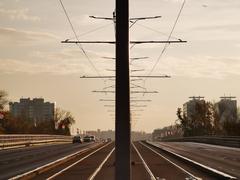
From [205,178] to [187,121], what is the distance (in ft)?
483

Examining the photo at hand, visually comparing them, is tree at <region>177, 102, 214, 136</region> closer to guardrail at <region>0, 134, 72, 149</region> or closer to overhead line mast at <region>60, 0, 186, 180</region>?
guardrail at <region>0, 134, 72, 149</region>

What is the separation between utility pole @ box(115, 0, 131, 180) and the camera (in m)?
13.5

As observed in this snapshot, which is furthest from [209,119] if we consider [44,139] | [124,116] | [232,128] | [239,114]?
[124,116]

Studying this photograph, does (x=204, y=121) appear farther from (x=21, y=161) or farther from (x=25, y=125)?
(x=21, y=161)

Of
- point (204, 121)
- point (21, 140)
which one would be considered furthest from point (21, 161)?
point (204, 121)

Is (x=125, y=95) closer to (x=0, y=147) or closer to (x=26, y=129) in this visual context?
(x=0, y=147)

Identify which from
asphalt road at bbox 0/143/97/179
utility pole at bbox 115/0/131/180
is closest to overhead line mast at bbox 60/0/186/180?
utility pole at bbox 115/0/131/180

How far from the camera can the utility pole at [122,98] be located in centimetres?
1354

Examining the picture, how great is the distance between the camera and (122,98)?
44.7 ft

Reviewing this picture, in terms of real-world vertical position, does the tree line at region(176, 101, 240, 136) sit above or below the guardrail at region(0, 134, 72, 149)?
above

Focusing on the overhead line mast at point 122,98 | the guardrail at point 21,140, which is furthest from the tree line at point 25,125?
the overhead line mast at point 122,98

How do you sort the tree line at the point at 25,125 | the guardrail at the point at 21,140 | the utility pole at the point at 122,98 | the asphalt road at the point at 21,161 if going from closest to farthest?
1. the utility pole at the point at 122,98
2. the asphalt road at the point at 21,161
3. the guardrail at the point at 21,140
4. the tree line at the point at 25,125

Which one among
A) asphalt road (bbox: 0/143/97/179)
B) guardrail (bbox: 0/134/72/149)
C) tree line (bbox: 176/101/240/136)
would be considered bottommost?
asphalt road (bbox: 0/143/97/179)

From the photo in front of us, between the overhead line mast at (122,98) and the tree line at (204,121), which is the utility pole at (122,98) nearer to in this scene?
the overhead line mast at (122,98)
